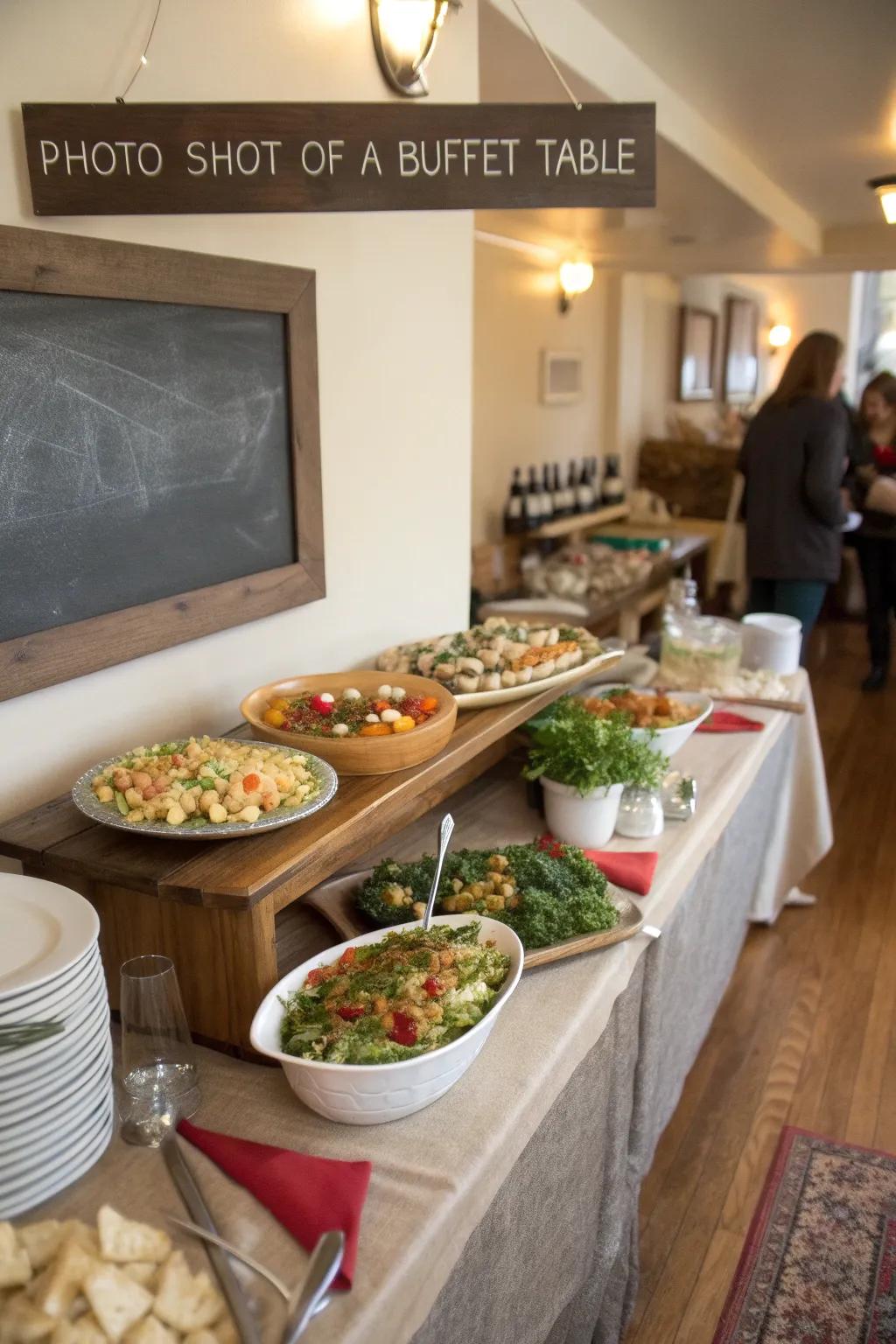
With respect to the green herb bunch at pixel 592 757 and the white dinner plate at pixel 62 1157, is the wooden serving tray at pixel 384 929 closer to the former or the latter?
the green herb bunch at pixel 592 757

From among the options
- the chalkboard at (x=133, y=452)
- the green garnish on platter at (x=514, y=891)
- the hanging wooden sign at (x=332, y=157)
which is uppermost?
the hanging wooden sign at (x=332, y=157)

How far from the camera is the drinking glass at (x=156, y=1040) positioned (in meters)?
1.16

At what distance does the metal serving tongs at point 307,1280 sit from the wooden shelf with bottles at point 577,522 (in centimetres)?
424

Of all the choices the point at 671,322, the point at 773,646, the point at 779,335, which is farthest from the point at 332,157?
the point at 779,335

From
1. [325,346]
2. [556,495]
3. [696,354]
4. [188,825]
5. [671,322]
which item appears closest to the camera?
[188,825]

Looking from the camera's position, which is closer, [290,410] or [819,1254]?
[290,410]

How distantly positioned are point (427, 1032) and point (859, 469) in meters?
4.79

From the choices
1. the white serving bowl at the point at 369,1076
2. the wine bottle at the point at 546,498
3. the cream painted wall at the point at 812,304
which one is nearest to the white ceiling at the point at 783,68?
the wine bottle at the point at 546,498

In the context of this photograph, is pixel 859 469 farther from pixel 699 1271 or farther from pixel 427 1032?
pixel 427 1032

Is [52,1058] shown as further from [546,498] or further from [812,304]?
[812,304]

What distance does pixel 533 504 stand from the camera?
5.03m

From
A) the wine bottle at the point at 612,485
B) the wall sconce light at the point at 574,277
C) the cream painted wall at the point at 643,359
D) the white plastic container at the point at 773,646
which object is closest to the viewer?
the white plastic container at the point at 773,646

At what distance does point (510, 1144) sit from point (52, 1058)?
0.50 meters

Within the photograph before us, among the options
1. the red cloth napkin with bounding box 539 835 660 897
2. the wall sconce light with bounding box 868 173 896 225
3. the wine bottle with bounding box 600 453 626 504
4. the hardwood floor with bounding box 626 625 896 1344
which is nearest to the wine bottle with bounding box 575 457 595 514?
the wine bottle with bounding box 600 453 626 504
